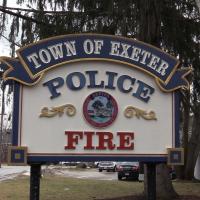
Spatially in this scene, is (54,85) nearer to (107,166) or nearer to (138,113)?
(138,113)

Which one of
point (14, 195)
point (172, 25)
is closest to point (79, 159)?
point (172, 25)

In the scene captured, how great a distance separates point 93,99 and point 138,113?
2.61 ft

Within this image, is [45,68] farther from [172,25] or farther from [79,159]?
[172,25]

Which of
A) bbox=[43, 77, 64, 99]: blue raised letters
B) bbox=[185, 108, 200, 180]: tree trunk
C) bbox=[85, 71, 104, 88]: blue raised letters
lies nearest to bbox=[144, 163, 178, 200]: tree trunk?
bbox=[85, 71, 104, 88]: blue raised letters

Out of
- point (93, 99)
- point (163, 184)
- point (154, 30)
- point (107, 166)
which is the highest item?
point (154, 30)

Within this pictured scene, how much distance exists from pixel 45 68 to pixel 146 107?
1818 mm

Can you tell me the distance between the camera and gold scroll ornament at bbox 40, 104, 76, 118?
9.56m

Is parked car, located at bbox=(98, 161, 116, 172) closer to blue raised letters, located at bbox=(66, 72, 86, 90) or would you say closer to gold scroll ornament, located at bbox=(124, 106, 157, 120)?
gold scroll ornament, located at bbox=(124, 106, 157, 120)

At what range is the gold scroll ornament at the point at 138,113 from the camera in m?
9.84

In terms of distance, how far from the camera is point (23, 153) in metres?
9.25

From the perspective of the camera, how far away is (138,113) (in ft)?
32.4

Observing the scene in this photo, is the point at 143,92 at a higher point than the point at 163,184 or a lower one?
higher

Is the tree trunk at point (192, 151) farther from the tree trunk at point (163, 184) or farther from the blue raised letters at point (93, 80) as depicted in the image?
the blue raised letters at point (93, 80)

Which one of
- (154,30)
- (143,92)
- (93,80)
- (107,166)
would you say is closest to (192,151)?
(154,30)
